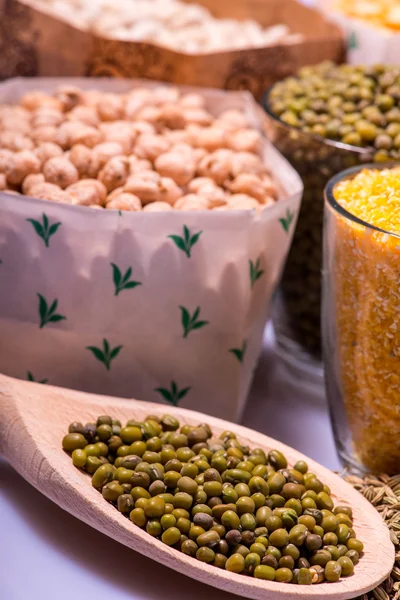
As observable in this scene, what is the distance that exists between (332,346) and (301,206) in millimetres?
278

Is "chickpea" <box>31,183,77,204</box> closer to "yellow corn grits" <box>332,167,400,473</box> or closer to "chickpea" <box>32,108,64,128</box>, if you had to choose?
"chickpea" <box>32,108,64,128</box>

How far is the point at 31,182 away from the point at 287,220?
34cm

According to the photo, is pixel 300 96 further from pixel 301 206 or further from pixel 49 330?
pixel 49 330

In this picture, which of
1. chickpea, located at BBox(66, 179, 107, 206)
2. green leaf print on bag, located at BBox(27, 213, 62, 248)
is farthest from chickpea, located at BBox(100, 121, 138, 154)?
Answer: green leaf print on bag, located at BBox(27, 213, 62, 248)

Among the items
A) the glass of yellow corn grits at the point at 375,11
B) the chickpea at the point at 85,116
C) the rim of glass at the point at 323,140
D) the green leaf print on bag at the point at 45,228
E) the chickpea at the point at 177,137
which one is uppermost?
the glass of yellow corn grits at the point at 375,11

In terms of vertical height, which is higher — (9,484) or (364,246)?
(364,246)

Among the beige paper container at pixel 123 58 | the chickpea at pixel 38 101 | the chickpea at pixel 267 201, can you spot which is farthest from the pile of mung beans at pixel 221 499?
the beige paper container at pixel 123 58

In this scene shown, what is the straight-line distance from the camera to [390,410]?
2.88 feet

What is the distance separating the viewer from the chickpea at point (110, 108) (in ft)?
3.86

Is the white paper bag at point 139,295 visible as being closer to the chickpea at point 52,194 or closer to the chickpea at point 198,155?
the chickpea at point 52,194

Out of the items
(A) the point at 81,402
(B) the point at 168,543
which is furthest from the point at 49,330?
(B) the point at 168,543

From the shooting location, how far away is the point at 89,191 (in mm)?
973

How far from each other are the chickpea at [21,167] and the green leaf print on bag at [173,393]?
336 mm

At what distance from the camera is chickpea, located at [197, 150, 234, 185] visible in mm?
1072
